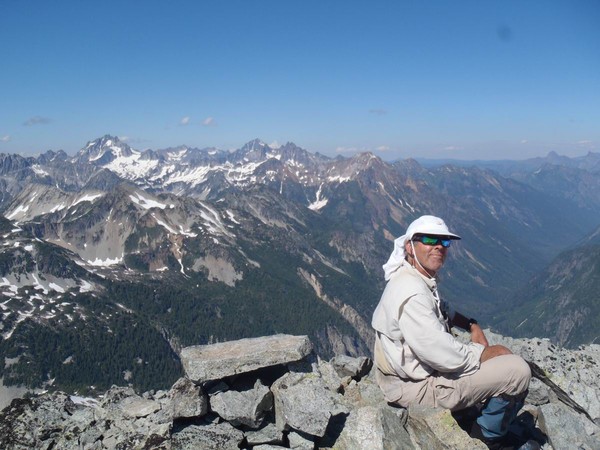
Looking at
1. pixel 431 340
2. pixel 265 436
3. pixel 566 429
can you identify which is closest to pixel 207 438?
pixel 265 436

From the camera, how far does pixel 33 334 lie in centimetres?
17250

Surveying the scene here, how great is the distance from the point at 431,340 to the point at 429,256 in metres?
1.93

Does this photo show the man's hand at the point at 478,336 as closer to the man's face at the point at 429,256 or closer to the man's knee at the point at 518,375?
the man's knee at the point at 518,375

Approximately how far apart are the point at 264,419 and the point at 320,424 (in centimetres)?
167

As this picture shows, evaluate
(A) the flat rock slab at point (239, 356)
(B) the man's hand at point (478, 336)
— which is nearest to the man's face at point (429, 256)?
(B) the man's hand at point (478, 336)

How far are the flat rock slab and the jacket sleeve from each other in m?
3.62

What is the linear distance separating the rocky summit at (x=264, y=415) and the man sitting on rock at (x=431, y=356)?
1.68 feet

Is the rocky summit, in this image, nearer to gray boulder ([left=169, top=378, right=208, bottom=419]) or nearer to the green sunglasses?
gray boulder ([left=169, top=378, right=208, bottom=419])

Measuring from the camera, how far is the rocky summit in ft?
32.3

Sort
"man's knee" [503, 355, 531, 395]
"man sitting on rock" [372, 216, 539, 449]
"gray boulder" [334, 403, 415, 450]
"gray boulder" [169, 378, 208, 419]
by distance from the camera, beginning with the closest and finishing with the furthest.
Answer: "man's knee" [503, 355, 531, 395] → "man sitting on rock" [372, 216, 539, 449] → "gray boulder" [334, 403, 415, 450] → "gray boulder" [169, 378, 208, 419]

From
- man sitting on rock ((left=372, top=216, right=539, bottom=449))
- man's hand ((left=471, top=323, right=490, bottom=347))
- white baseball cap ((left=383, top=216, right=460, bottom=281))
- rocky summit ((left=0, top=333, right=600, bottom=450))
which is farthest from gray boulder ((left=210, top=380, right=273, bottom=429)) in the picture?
man's hand ((left=471, top=323, right=490, bottom=347))

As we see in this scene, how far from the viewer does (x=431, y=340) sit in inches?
346

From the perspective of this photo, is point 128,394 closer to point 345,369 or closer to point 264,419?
point 264,419

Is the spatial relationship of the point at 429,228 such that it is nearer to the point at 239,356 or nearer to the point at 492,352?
the point at 492,352
